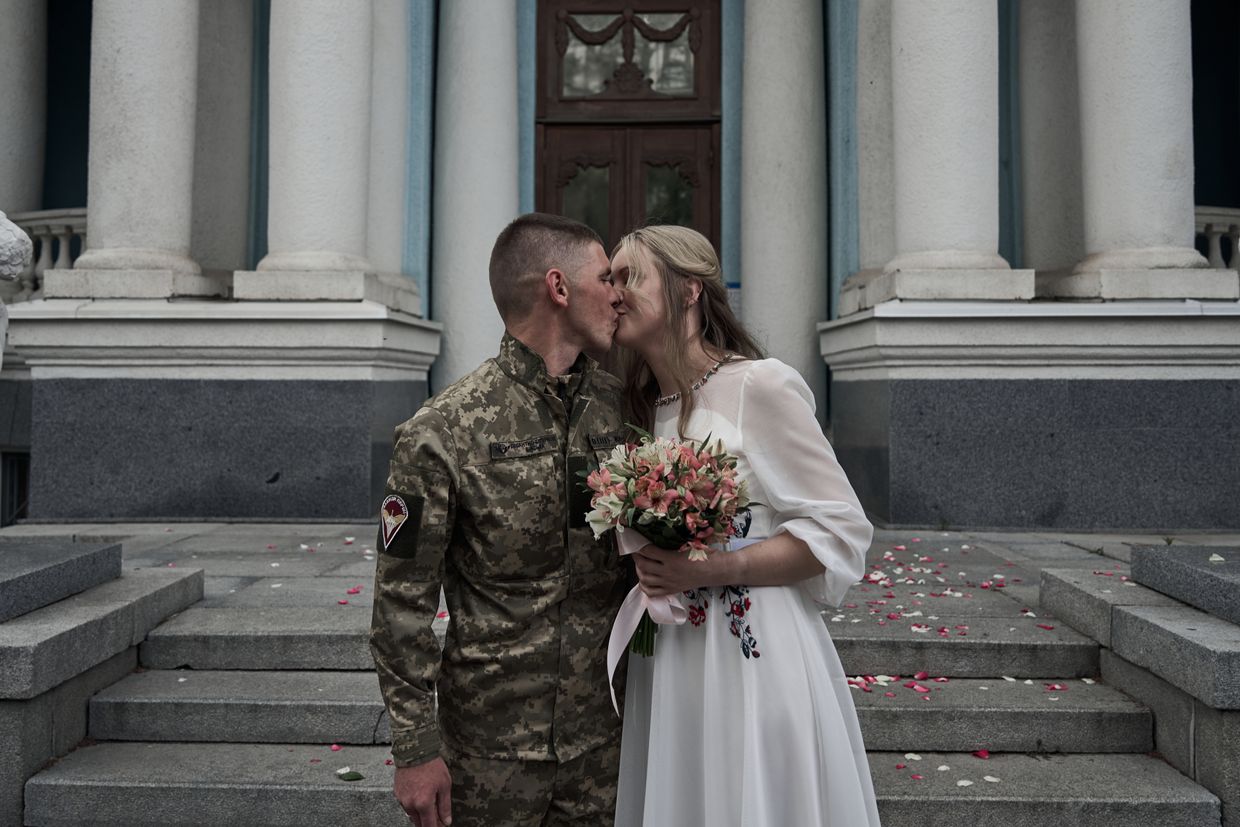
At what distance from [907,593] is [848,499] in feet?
10.6

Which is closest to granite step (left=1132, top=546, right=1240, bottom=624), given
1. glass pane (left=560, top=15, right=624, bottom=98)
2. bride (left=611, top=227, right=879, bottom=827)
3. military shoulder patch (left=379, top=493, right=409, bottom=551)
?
bride (left=611, top=227, right=879, bottom=827)

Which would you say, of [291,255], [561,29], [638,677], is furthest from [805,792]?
[561,29]

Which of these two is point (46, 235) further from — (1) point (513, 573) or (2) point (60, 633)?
(1) point (513, 573)

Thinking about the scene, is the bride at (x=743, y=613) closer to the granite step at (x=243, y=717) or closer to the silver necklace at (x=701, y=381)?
the silver necklace at (x=701, y=381)

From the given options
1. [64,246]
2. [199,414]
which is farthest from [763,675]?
[64,246]

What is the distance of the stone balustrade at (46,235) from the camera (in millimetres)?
8953

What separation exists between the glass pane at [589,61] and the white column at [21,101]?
16.4ft

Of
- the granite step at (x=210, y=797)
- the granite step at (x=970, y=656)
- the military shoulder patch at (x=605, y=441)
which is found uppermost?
the military shoulder patch at (x=605, y=441)

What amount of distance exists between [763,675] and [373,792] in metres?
1.94

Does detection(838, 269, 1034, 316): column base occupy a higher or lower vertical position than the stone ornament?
higher

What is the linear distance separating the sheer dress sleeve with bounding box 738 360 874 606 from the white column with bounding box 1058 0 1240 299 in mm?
6225

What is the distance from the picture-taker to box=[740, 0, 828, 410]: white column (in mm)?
9398

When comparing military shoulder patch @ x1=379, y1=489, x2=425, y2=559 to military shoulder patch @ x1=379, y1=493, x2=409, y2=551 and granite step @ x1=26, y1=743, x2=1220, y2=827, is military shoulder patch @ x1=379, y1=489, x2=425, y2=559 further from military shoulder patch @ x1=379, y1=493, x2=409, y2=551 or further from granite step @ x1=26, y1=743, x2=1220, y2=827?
granite step @ x1=26, y1=743, x2=1220, y2=827

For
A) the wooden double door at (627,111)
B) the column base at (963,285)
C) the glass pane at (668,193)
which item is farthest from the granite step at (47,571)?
the glass pane at (668,193)
